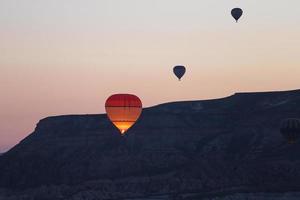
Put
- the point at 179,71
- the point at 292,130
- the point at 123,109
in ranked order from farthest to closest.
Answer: the point at 179,71
the point at 292,130
the point at 123,109

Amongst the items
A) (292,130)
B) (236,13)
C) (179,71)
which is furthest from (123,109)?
(292,130)

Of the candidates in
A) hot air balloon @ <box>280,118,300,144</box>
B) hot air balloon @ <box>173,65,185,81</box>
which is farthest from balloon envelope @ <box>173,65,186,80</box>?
hot air balloon @ <box>280,118,300,144</box>

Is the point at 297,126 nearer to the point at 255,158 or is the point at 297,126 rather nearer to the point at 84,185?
the point at 255,158

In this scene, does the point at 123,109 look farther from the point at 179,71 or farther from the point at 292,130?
the point at 292,130

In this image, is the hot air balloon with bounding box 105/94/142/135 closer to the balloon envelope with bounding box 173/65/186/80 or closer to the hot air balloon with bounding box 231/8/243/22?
the hot air balloon with bounding box 231/8/243/22

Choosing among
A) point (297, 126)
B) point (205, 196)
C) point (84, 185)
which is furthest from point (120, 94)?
point (84, 185)

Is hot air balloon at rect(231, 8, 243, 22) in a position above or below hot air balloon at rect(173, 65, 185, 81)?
above

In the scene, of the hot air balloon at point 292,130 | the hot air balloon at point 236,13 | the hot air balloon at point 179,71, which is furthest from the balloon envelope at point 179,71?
the hot air balloon at point 292,130
